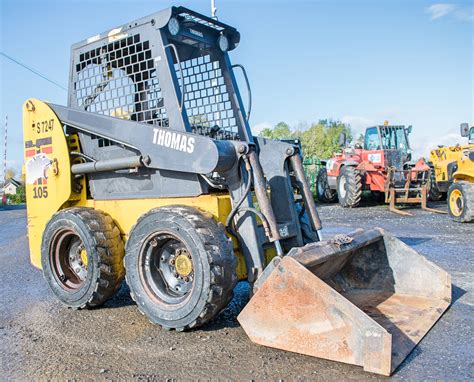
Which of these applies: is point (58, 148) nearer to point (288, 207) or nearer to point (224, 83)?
point (224, 83)

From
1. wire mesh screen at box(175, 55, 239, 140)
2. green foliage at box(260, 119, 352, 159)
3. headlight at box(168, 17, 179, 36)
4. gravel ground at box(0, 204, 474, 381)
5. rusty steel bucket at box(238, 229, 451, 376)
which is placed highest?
green foliage at box(260, 119, 352, 159)

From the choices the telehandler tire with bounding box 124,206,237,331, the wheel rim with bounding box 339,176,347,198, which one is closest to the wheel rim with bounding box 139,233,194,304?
the telehandler tire with bounding box 124,206,237,331

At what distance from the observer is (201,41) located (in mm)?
4977

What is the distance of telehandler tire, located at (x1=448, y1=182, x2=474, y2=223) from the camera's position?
10719 mm

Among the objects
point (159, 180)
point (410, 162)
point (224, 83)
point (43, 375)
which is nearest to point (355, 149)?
point (410, 162)

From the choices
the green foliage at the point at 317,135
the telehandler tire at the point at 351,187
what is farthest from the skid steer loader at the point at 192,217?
the green foliage at the point at 317,135

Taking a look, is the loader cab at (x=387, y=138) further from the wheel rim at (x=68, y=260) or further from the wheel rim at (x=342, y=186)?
the wheel rim at (x=68, y=260)

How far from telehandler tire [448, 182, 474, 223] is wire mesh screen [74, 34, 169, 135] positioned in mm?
8318

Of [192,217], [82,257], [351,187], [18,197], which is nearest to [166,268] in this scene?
[192,217]

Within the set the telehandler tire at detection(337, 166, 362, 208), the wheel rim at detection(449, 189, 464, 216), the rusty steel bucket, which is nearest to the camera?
→ the rusty steel bucket

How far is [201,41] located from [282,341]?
308cm

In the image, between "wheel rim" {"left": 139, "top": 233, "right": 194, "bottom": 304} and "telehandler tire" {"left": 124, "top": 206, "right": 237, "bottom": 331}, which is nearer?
"telehandler tire" {"left": 124, "top": 206, "right": 237, "bottom": 331}

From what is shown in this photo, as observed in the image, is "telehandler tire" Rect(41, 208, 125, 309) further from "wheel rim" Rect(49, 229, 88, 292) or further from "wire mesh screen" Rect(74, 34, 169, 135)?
"wire mesh screen" Rect(74, 34, 169, 135)

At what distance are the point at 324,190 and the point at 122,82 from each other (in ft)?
45.4
